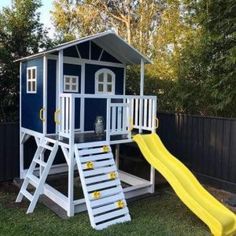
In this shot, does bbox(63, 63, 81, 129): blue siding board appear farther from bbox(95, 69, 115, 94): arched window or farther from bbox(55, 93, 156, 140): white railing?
bbox(95, 69, 115, 94): arched window

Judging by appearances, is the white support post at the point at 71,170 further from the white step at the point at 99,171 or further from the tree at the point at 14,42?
the tree at the point at 14,42

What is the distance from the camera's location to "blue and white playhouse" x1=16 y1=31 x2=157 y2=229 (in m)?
5.09

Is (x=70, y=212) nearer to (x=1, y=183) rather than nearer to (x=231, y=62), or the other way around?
(x=1, y=183)

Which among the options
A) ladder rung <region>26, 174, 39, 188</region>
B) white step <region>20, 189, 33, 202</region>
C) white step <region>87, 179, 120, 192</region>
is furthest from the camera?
ladder rung <region>26, 174, 39, 188</region>

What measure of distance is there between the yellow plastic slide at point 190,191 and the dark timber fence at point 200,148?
148 centimetres

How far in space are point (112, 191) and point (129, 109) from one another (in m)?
1.75

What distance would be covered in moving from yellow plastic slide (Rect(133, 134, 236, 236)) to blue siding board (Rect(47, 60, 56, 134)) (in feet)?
5.94

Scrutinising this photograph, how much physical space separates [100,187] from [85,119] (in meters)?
2.16

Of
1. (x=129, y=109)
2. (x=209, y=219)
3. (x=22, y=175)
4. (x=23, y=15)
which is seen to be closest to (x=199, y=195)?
(x=209, y=219)

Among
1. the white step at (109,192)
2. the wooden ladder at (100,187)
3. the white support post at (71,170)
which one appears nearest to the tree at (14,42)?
the white support post at (71,170)

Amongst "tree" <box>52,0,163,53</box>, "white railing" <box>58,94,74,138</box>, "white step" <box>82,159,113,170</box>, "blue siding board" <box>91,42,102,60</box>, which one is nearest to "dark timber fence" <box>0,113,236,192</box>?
"white railing" <box>58,94,74,138</box>

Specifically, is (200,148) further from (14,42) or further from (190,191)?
(14,42)

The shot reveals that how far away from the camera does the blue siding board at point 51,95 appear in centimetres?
622

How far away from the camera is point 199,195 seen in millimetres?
5047
